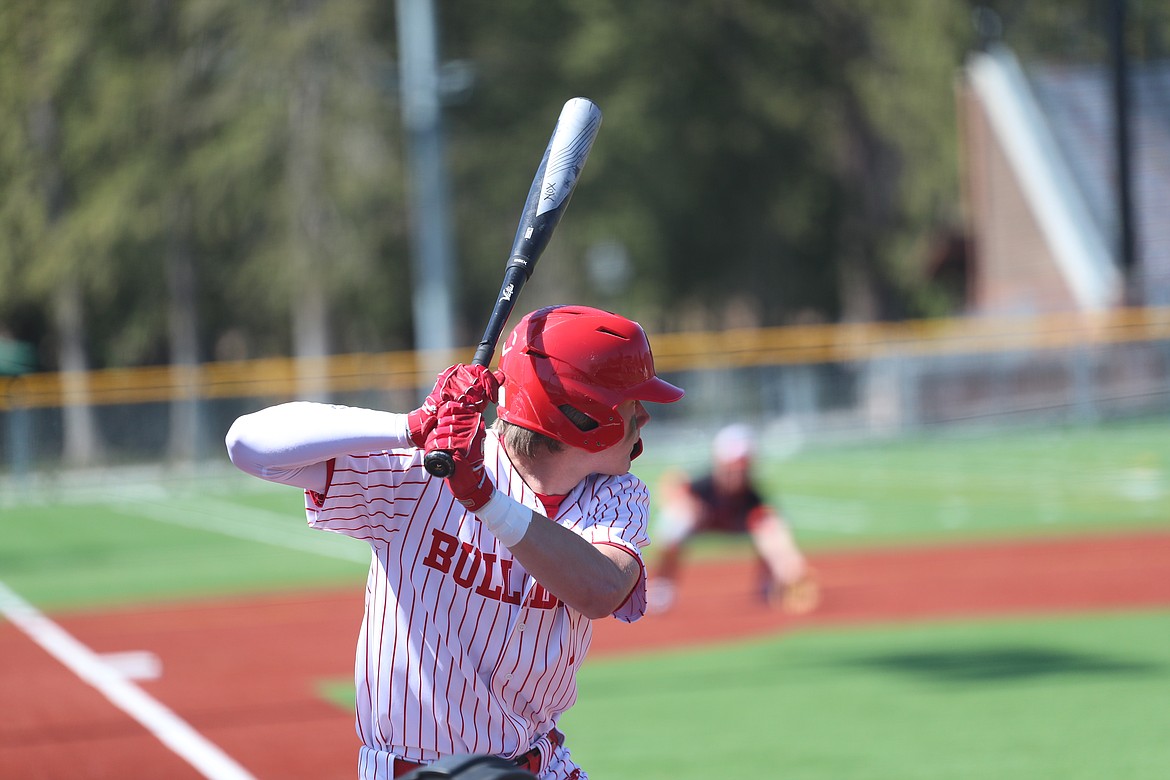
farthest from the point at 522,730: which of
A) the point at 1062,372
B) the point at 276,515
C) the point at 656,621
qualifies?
the point at 1062,372

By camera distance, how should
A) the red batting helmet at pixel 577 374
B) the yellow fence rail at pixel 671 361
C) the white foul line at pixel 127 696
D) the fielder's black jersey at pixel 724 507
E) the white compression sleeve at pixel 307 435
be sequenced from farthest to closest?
the yellow fence rail at pixel 671 361 → the fielder's black jersey at pixel 724 507 → the white foul line at pixel 127 696 → the red batting helmet at pixel 577 374 → the white compression sleeve at pixel 307 435

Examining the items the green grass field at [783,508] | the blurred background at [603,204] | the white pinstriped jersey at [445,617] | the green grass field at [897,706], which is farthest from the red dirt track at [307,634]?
the blurred background at [603,204]

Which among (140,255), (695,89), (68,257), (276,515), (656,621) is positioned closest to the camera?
(656,621)

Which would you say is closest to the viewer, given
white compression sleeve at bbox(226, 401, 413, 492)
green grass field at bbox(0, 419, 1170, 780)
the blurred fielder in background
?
white compression sleeve at bbox(226, 401, 413, 492)

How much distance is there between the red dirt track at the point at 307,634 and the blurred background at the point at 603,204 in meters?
5.94

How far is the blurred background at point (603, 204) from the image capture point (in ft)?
80.6

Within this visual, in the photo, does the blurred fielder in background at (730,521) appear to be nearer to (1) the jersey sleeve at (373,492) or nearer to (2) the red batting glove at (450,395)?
(1) the jersey sleeve at (373,492)

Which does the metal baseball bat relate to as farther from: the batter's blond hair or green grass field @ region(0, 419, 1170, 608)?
green grass field @ region(0, 419, 1170, 608)

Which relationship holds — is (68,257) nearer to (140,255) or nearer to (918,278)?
(140,255)

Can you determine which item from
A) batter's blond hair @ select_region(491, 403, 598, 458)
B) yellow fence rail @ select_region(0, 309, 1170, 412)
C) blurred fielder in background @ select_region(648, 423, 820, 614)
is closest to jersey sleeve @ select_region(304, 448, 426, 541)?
batter's blond hair @ select_region(491, 403, 598, 458)

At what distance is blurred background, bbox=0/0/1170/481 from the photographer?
24.6 metres

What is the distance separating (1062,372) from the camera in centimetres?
2509

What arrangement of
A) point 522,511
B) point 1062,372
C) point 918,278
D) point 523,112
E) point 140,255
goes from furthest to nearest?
point 918,278 < point 523,112 < point 140,255 < point 1062,372 < point 522,511

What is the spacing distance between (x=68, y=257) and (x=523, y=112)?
41.2 ft
